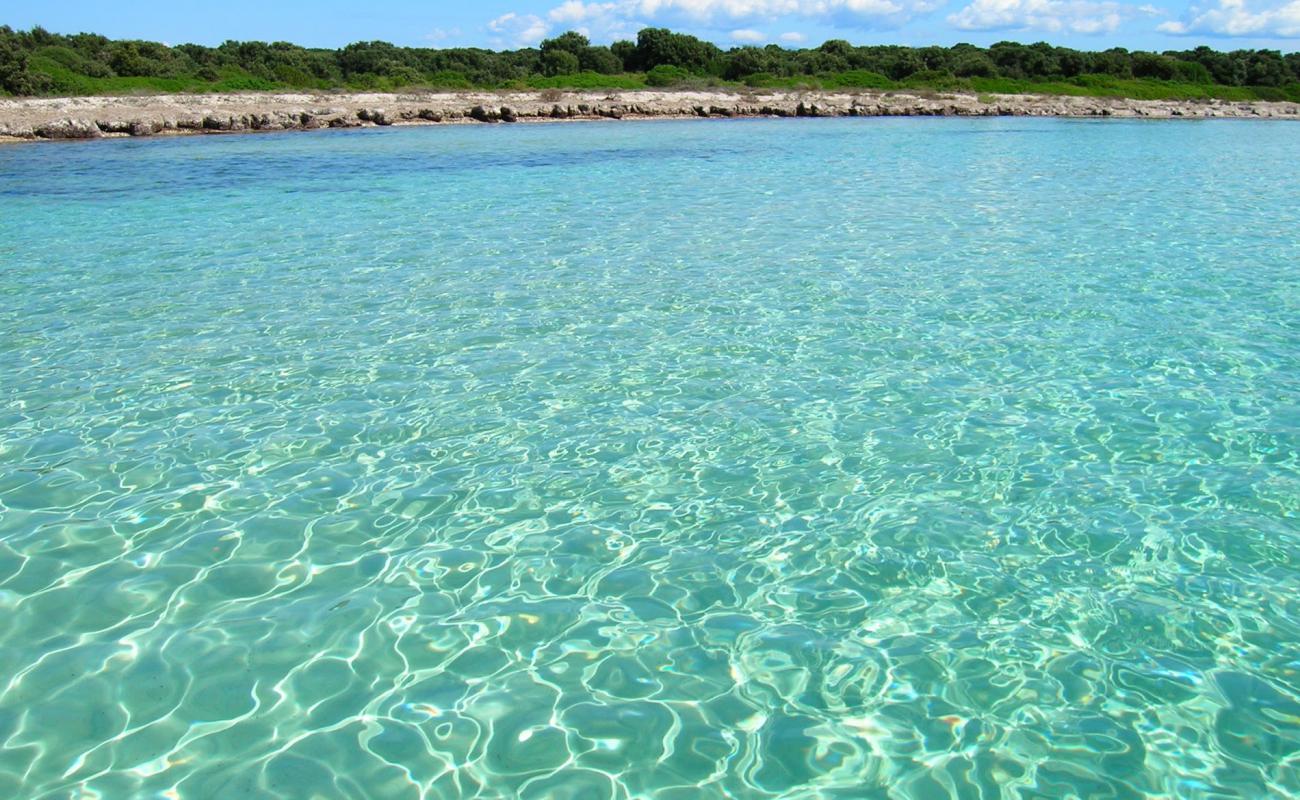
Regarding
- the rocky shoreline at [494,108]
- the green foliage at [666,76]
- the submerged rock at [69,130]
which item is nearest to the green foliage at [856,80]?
the rocky shoreline at [494,108]

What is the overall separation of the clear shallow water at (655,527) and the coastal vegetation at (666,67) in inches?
1580

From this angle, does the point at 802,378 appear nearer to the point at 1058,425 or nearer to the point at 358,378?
the point at 1058,425

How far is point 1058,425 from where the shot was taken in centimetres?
624

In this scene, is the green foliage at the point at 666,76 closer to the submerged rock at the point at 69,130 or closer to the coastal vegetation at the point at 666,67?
the coastal vegetation at the point at 666,67

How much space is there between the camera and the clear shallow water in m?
3.48

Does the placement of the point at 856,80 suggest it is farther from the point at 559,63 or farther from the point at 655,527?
the point at 655,527

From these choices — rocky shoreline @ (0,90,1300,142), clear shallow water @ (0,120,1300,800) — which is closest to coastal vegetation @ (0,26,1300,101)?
rocky shoreline @ (0,90,1300,142)

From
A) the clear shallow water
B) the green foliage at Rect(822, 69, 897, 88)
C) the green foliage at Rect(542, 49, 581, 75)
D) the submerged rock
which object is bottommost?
the clear shallow water

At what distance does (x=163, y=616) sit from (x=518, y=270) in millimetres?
7327

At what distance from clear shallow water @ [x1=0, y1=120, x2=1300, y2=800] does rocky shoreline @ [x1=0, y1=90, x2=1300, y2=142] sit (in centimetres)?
2515

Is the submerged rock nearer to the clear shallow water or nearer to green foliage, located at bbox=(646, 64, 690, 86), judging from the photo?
the clear shallow water

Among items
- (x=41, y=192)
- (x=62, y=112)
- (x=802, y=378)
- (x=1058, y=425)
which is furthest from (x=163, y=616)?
(x=62, y=112)

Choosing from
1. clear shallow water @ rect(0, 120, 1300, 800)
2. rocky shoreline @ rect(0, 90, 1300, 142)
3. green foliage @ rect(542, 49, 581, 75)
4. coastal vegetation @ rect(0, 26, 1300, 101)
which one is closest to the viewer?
clear shallow water @ rect(0, 120, 1300, 800)

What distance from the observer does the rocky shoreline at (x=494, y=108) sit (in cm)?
3222
